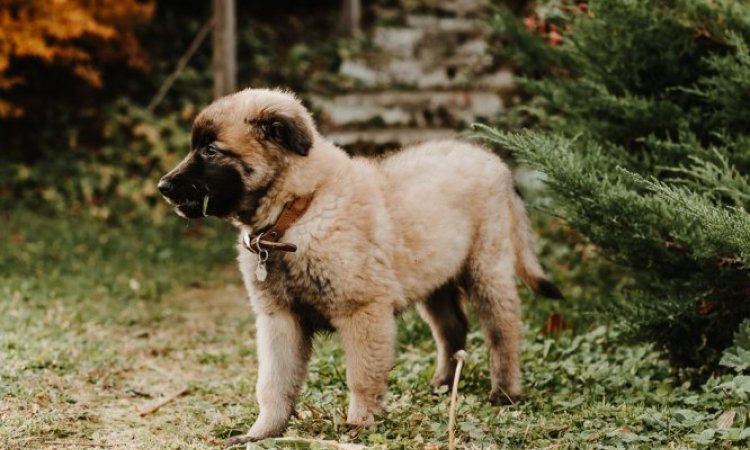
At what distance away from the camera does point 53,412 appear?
13.9ft

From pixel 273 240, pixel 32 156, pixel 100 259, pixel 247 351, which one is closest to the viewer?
pixel 273 240

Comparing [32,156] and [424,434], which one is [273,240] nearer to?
[424,434]

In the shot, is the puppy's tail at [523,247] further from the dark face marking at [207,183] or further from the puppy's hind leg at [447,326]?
the dark face marking at [207,183]

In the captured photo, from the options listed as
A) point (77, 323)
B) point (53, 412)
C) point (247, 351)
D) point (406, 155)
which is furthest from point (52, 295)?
point (406, 155)

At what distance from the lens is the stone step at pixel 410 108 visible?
1060 centimetres

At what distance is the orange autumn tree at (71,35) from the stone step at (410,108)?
106 inches

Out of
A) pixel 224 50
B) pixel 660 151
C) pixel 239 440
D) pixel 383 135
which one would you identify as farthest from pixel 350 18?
pixel 239 440

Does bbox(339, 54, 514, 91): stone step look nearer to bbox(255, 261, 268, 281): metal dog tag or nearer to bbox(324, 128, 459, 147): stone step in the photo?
bbox(324, 128, 459, 147): stone step

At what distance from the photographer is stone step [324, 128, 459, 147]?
10.2 m

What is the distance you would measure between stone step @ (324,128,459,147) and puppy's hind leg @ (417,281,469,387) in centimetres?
528

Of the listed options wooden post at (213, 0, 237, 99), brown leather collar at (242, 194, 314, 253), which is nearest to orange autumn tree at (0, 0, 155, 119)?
wooden post at (213, 0, 237, 99)

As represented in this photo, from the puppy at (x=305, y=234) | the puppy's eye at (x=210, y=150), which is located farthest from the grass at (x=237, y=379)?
the puppy's eye at (x=210, y=150)

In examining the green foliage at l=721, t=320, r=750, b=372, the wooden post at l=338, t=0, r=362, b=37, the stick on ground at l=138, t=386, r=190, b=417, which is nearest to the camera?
the green foliage at l=721, t=320, r=750, b=372

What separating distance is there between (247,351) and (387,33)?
27.5ft
